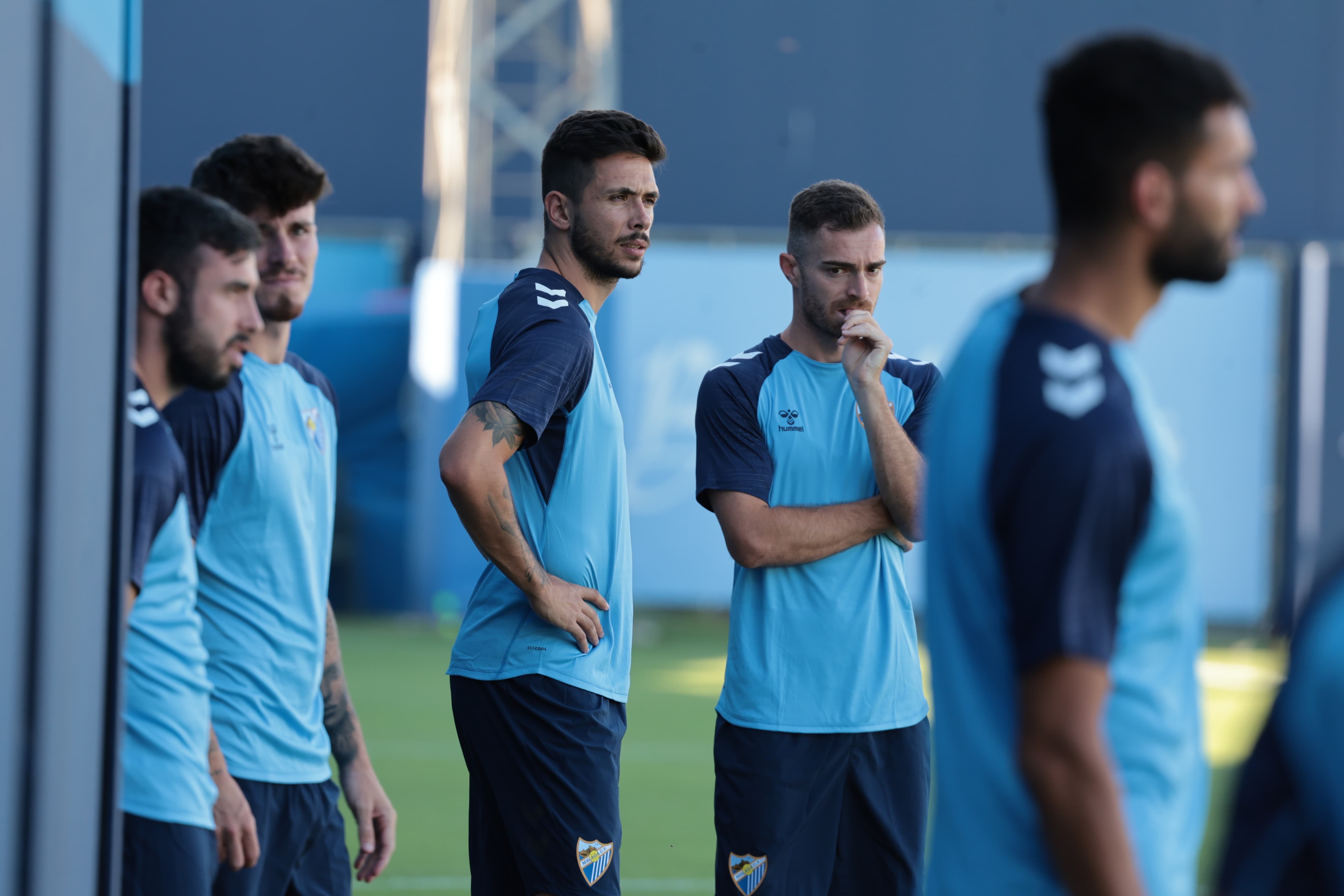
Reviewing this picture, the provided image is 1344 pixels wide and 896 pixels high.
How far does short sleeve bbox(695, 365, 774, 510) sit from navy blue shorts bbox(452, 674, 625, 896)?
1.98ft

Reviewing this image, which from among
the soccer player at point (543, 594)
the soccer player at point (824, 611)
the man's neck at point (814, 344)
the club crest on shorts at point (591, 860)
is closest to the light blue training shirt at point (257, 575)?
the soccer player at point (543, 594)

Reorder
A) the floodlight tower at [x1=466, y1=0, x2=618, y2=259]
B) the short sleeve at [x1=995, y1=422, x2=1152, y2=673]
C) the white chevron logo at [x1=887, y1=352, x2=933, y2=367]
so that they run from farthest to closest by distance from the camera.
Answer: the floodlight tower at [x1=466, y1=0, x2=618, y2=259], the white chevron logo at [x1=887, y1=352, x2=933, y2=367], the short sleeve at [x1=995, y1=422, x2=1152, y2=673]

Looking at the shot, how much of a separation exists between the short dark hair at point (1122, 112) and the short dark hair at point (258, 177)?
204cm

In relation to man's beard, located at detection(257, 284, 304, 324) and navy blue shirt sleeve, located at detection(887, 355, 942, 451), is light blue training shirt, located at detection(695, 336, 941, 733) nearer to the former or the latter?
navy blue shirt sleeve, located at detection(887, 355, 942, 451)

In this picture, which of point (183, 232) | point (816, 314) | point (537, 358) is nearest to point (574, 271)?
point (537, 358)

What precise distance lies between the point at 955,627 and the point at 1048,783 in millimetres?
244

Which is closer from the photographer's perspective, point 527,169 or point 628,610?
point 628,610

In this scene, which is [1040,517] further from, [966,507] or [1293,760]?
[1293,760]

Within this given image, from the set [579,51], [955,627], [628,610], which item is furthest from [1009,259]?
[955,627]

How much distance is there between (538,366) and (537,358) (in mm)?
23

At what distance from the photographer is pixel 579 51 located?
48.1 feet

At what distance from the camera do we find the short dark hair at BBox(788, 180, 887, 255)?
3.39 metres

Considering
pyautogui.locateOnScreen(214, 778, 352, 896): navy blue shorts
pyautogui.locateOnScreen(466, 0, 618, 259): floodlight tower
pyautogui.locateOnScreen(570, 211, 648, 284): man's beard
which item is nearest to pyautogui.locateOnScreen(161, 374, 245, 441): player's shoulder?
pyautogui.locateOnScreen(214, 778, 352, 896): navy blue shorts

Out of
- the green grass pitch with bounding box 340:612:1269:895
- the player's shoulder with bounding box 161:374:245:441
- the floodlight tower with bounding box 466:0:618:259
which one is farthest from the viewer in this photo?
the floodlight tower with bounding box 466:0:618:259
